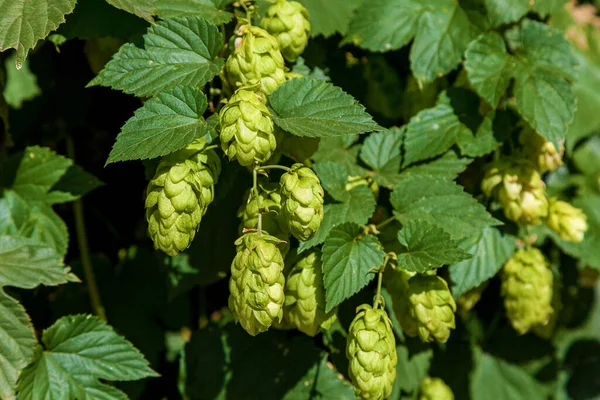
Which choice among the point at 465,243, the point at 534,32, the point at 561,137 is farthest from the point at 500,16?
the point at 465,243

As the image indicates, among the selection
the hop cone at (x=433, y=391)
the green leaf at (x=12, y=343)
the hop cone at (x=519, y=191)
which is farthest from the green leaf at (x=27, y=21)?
the hop cone at (x=433, y=391)

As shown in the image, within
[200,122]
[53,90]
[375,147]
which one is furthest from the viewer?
[53,90]

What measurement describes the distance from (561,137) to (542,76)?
236 mm

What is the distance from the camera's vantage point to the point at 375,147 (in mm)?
2271

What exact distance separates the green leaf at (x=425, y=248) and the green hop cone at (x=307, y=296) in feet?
0.75

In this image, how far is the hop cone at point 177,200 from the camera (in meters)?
1.58

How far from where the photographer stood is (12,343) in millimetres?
1927

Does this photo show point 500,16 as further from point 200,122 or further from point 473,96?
point 200,122

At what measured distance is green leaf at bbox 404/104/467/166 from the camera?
7.27 ft

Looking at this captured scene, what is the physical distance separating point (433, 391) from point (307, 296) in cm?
107

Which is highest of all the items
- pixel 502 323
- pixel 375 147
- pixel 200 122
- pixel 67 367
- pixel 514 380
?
pixel 200 122

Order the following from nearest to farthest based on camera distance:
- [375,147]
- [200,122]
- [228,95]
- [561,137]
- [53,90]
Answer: [200,122] → [228,95] → [561,137] → [375,147] → [53,90]

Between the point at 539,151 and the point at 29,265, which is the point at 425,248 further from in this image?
the point at 29,265

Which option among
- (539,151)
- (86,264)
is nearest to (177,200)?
(86,264)
